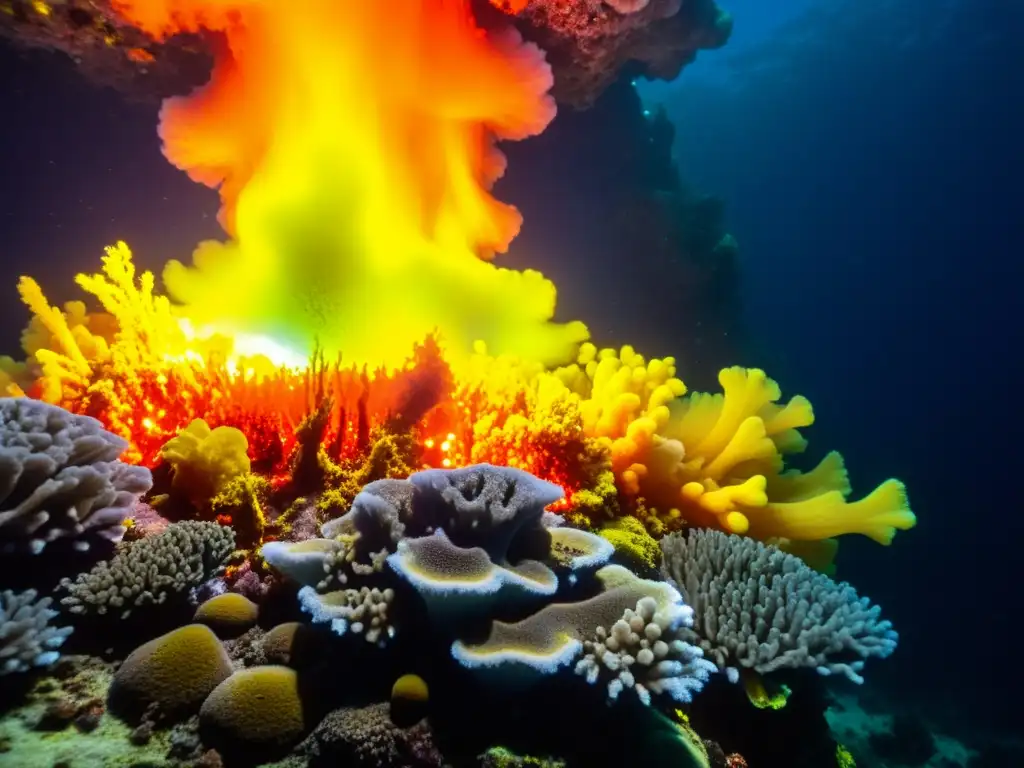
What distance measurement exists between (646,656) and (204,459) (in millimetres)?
2789

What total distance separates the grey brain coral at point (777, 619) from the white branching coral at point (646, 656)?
0.16 metres

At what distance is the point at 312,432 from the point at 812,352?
47956 mm

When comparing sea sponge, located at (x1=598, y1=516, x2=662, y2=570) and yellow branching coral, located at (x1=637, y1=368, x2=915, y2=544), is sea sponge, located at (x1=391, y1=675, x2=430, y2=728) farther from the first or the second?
yellow branching coral, located at (x1=637, y1=368, x2=915, y2=544)

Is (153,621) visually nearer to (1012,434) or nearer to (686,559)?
(686,559)

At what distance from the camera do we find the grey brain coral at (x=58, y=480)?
2.70m

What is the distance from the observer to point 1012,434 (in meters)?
30.7

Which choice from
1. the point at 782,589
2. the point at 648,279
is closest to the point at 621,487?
the point at 782,589

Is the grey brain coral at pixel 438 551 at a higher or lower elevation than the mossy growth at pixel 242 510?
lower

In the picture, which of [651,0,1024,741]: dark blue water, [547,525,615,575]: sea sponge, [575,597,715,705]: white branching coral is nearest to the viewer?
[575,597,715,705]: white branching coral

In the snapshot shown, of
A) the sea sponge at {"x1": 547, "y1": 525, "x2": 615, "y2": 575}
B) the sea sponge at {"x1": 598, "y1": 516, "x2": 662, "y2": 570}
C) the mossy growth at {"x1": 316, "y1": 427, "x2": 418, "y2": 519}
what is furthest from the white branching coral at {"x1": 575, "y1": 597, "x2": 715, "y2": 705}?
the mossy growth at {"x1": 316, "y1": 427, "x2": 418, "y2": 519}

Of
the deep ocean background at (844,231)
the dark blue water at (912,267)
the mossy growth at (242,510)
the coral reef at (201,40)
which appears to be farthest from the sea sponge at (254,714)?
the dark blue water at (912,267)

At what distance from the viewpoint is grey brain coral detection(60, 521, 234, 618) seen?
2678 millimetres

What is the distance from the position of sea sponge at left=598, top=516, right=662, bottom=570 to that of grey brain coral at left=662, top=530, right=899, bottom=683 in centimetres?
28

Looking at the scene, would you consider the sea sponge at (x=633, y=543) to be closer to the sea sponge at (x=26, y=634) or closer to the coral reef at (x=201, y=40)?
the sea sponge at (x=26, y=634)
